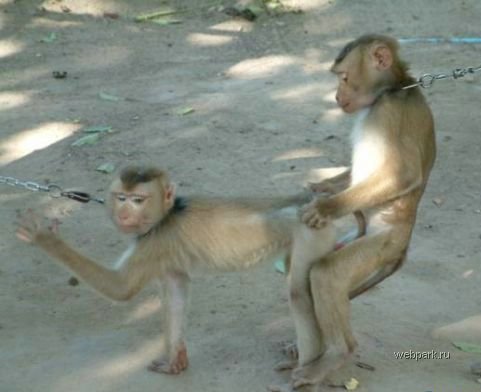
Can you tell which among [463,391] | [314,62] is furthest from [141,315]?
[314,62]

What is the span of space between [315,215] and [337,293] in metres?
0.51

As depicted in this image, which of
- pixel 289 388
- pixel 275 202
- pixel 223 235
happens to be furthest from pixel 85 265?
pixel 289 388

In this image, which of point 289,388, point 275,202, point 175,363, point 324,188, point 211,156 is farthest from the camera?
point 211,156

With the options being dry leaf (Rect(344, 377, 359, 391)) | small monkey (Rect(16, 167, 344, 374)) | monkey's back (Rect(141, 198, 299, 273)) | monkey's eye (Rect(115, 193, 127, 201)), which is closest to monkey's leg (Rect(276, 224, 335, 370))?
small monkey (Rect(16, 167, 344, 374))

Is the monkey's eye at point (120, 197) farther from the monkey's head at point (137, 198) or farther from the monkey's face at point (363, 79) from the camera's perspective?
the monkey's face at point (363, 79)

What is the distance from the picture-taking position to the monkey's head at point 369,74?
693 centimetres

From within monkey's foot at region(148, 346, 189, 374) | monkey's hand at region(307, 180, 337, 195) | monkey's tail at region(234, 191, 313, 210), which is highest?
monkey's tail at region(234, 191, 313, 210)

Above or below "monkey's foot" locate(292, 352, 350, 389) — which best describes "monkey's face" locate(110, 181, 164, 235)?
above

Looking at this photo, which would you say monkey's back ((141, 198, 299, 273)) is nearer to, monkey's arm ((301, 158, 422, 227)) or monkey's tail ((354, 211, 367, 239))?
monkey's arm ((301, 158, 422, 227))

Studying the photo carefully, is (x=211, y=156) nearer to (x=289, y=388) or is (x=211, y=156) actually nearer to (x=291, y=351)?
(x=291, y=351)

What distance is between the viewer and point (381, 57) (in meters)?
6.93

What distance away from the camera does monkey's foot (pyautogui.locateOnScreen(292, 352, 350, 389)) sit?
641cm

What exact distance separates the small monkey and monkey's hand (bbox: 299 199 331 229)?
0.05 metres

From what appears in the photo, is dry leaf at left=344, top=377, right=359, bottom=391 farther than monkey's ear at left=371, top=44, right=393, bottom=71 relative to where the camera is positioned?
No
